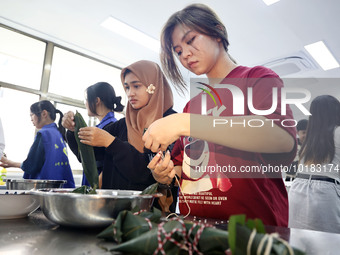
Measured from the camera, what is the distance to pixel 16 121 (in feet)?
10.3

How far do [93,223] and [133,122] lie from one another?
945 millimetres

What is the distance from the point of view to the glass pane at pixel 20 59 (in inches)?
119

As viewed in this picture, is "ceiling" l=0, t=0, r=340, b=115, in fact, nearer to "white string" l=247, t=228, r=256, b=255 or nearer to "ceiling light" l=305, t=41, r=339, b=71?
"ceiling light" l=305, t=41, r=339, b=71

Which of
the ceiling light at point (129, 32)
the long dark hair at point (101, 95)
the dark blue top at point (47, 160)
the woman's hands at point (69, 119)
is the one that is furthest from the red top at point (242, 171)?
the ceiling light at point (129, 32)

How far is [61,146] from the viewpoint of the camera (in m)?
1.93

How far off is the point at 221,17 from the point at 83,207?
2.51 meters

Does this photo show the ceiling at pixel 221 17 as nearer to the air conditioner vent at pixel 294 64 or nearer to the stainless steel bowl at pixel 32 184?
the air conditioner vent at pixel 294 64

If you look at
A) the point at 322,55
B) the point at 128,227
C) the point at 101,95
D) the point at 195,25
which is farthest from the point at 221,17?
the point at 128,227

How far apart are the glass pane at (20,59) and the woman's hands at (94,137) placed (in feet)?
8.41

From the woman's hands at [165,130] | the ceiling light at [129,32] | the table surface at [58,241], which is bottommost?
the table surface at [58,241]

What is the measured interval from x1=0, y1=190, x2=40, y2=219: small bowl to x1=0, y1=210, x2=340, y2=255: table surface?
0.07 feet

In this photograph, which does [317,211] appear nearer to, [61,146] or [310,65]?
[61,146]

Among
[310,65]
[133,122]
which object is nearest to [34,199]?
[133,122]

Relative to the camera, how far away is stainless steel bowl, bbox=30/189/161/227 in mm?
469
